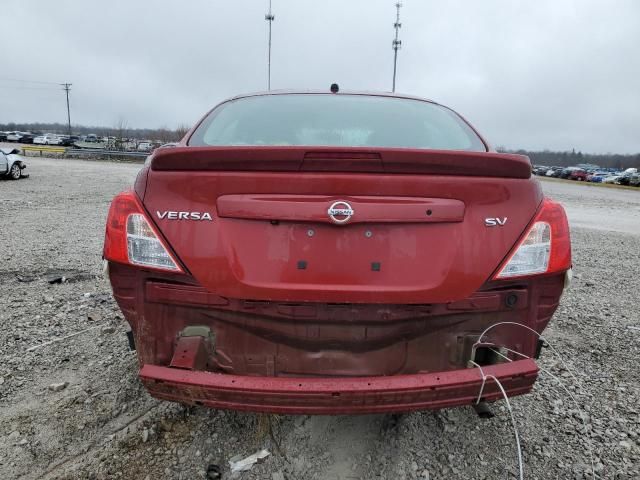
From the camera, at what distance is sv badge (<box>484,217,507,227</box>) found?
1.77 meters

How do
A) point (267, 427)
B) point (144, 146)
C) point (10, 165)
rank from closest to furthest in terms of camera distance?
point (267, 427) < point (10, 165) < point (144, 146)

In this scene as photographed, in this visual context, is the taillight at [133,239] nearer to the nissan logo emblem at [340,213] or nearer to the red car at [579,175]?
the nissan logo emblem at [340,213]

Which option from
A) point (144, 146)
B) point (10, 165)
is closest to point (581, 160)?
point (144, 146)

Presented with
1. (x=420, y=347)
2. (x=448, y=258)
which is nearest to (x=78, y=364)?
(x=420, y=347)

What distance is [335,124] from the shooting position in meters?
2.60

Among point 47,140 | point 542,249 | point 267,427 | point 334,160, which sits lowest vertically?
point 267,427

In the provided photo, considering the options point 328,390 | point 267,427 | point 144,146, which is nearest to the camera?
point 328,390

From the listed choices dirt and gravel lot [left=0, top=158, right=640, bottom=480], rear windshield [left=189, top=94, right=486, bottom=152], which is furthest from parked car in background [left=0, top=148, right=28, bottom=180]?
rear windshield [left=189, top=94, right=486, bottom=152]

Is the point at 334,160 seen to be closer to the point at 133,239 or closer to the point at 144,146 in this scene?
the point at 133,239

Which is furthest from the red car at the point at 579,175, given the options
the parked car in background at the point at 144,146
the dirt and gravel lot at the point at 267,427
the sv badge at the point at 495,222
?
the sv badge at the point at 495,222

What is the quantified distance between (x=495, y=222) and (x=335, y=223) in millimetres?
645

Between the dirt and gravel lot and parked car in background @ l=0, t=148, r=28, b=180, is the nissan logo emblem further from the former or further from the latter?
parked car in background @ l=0, t=148, r=28, b=180

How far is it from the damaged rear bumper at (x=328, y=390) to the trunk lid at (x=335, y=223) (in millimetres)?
306

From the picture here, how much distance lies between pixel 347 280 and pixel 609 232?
9.80m
